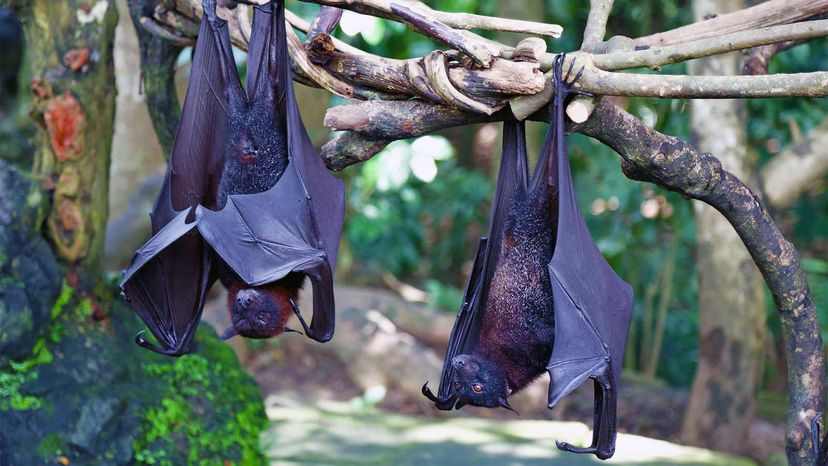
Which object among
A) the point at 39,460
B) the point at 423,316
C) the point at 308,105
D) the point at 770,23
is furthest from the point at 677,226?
the point at 39,460

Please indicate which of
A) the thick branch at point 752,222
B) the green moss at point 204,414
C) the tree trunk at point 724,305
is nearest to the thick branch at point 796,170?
the tree trunk at point 724,305

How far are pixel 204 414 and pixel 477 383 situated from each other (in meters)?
1.81

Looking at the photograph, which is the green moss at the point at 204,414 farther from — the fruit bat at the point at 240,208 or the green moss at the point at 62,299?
the fruit bat at the point at 240,208

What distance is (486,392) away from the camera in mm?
3824

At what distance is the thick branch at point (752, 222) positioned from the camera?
3.17 meters

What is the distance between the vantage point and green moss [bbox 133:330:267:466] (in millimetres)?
4531

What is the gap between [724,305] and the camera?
259 inches

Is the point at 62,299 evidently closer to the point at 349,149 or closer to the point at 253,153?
the point at 253,153

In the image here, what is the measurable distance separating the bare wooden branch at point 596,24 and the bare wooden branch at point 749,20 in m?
0.19

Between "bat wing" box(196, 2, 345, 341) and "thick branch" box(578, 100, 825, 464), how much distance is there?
1188 millimetres

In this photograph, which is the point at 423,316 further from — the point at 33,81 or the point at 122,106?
the point at 33,81

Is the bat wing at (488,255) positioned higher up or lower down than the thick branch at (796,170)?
lower down

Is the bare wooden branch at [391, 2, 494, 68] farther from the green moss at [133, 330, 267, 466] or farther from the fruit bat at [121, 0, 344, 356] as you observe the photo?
the green moss at [133, 330, 267, 466]

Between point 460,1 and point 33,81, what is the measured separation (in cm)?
430
